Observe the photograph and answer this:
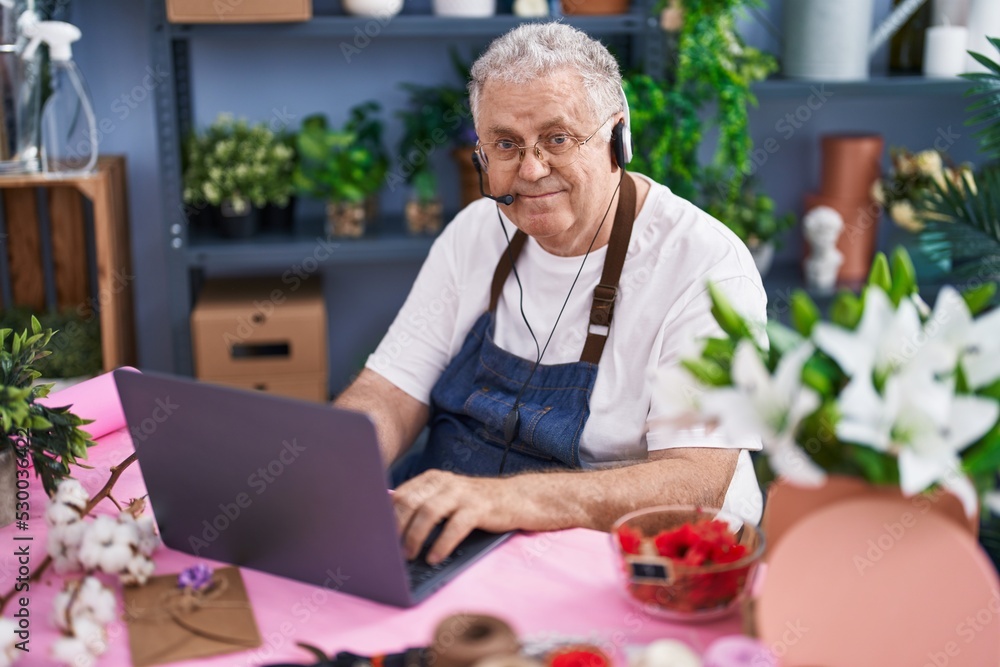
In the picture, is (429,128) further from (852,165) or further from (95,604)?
(95,604)

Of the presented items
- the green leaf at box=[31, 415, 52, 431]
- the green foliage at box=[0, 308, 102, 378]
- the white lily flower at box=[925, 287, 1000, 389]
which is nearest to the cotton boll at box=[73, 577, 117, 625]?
the green leaf at box=[31, 415, 52, 431]

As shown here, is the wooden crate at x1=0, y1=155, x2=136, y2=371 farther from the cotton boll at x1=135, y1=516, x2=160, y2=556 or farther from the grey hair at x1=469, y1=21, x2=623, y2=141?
the cotton boll at x1=135, y1=516, x2=160, y2=556

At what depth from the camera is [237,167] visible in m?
2.88

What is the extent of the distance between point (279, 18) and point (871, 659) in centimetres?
227

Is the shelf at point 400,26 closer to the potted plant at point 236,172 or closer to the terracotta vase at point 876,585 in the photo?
the potted plant at point 236,172

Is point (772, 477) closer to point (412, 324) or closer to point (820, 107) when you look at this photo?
point (412, 324)

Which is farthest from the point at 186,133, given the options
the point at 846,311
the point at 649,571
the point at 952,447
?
the point at 952,447

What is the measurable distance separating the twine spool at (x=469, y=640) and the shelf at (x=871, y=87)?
241cm

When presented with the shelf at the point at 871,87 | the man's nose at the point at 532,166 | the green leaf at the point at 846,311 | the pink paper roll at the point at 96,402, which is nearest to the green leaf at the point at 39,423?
the pink paper roll at the point at 96,402

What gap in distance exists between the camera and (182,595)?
1.13 meters

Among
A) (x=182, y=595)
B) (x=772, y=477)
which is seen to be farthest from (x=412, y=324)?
(x=772, y=477)

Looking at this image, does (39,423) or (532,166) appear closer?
(39,423)

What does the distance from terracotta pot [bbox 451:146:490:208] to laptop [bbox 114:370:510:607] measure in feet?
6.28

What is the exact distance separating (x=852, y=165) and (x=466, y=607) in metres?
2.48
